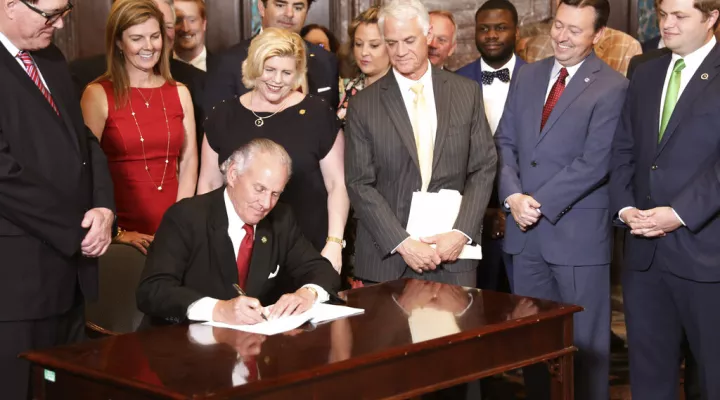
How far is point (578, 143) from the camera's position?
4344 mm

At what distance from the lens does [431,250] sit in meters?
4.18

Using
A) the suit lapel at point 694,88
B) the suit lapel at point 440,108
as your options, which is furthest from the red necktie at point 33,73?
the suit lapel at point 694,88

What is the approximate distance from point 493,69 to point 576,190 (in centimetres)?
146

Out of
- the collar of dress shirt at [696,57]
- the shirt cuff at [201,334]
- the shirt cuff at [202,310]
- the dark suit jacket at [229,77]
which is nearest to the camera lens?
the shirt cuff at [201,334]

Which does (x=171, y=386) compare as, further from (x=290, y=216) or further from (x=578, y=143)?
(x=578, y=143)

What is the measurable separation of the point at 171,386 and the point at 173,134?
2207mm

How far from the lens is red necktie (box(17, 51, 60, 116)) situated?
3.38 metres

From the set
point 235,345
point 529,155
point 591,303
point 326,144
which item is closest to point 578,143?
point 529,155

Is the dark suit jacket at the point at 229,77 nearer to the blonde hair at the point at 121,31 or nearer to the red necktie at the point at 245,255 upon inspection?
the blonde hair at the point at 121,31

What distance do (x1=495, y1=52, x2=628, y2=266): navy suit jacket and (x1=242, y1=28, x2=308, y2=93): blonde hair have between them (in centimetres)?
102

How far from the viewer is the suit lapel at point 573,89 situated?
4355 mm

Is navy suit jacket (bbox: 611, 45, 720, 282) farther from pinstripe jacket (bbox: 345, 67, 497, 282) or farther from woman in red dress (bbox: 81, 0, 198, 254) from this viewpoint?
woman in red dress (bbox: 81, 0, 198, 254)

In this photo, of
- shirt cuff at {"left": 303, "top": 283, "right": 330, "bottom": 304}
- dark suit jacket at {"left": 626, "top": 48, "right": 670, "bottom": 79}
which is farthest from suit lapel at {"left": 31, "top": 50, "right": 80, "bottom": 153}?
dark suit jacket at {"left": 626, "top": 48, "right": 670, "bottom": 79}

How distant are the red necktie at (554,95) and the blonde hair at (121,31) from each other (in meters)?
1.68
